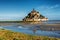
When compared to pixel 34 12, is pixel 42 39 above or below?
below

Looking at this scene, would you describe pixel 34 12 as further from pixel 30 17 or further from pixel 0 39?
pixel 0 39

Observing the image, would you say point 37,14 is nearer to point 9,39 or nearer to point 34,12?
point 34,12

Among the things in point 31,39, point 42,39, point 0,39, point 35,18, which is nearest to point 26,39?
point 31,39

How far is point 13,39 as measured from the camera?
20.3m

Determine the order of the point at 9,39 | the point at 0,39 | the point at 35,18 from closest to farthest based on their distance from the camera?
the point at 0,39 < the point at 9,39 < the point at 35,18

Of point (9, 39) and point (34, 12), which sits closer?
point (9, 39)

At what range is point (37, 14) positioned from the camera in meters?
171

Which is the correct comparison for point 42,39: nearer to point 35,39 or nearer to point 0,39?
point 35,39

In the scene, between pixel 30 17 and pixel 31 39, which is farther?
pixel 30 17

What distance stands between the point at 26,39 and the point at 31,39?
737 mm

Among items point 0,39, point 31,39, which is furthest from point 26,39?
point 0,39

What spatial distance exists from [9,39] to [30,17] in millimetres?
148688

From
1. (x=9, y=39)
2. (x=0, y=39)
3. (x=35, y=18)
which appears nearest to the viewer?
(x=0, y=39)

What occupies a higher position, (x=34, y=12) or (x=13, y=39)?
(x=34, y=12)
